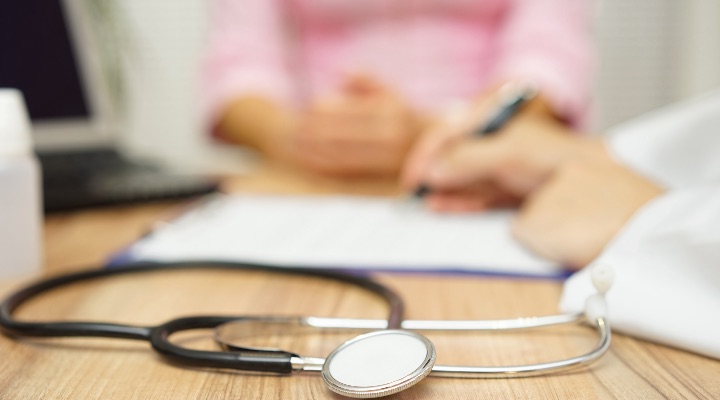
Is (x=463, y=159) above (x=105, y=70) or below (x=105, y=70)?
below

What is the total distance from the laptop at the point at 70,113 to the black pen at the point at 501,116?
0.77ft

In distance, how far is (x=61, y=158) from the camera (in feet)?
2.65

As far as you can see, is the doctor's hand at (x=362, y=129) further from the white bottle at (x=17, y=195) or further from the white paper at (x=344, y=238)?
the white bottle at (x=17, y=195)

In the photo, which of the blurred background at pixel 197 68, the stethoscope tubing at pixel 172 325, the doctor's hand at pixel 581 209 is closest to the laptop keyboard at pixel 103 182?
the stethoscope tubing at pixel 172 325

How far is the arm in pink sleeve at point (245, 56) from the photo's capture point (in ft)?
3.08

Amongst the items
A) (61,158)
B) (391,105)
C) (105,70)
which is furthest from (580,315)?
(105,70)

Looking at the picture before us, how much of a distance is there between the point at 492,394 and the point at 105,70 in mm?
1215

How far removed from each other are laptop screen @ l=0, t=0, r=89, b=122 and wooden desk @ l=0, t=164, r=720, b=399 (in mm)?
340

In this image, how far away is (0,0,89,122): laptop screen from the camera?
0.73 meters

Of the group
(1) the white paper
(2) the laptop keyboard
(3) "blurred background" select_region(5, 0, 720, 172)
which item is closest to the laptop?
(2) the laptop keyboard

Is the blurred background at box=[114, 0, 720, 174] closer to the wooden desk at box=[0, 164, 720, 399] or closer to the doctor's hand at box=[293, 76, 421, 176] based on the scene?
the doctor's hand at box=[293, 76, 421, 176]

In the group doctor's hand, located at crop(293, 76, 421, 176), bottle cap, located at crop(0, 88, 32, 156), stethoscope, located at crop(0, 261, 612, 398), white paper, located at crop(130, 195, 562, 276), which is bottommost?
white paper, located at crop(130, 195, 562, 276)

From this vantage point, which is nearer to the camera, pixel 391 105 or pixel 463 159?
pixel 463 159

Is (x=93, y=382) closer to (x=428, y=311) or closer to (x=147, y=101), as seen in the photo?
(x=428, y=311)
